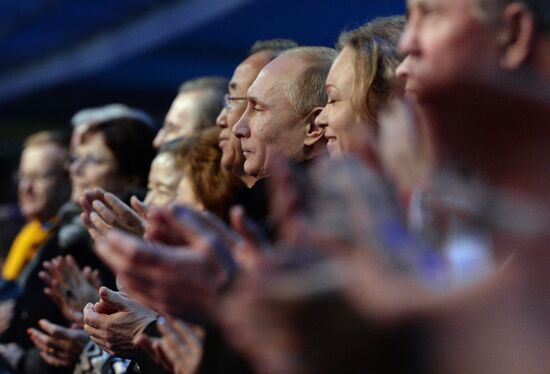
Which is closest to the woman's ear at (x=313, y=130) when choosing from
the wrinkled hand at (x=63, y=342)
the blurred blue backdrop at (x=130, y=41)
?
the wrinkled hand at (x=63, y=342)

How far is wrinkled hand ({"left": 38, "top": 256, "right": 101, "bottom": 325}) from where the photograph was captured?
3586mm

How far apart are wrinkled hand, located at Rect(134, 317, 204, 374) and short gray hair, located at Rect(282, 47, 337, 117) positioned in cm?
145

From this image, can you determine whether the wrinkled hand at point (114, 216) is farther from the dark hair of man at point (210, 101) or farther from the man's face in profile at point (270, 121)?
the dark hair of man at point (210, 101)

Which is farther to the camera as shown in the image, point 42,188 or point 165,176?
point 42,188

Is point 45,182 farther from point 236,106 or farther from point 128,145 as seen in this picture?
point 236,106

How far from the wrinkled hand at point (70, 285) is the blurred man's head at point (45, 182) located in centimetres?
240

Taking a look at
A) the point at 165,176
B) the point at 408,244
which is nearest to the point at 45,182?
the point at 165,176

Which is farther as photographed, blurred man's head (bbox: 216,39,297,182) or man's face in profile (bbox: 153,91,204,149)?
man's face in profile (bbox: 153,91,204,149)

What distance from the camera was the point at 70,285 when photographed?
362cm

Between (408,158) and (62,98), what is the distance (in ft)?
67.0

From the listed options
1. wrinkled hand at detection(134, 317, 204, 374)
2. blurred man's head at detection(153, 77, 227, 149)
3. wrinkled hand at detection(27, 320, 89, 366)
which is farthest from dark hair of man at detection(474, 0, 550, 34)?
blurred man's head at detection(153, 77, 227, 149)

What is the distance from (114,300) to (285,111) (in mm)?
815

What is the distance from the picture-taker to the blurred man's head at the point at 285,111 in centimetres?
312

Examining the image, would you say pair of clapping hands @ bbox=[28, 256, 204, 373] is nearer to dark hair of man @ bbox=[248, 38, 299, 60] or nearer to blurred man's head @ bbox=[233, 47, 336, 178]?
blurred man's head @ bbox=[233, 47, 336, 178]
